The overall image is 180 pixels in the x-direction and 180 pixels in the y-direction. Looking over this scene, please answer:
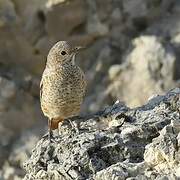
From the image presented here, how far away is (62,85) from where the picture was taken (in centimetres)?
855

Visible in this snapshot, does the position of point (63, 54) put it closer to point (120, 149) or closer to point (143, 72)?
point (120, 149)

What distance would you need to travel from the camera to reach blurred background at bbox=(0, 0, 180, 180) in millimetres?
12953

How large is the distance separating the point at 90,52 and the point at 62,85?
207 inches

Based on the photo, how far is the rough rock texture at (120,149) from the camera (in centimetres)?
609

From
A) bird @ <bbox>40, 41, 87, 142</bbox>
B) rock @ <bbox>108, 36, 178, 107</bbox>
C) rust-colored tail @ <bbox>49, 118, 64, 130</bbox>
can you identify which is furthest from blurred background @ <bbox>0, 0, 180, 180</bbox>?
bird @ <bbox>40, 41, 87, 142</bbox>

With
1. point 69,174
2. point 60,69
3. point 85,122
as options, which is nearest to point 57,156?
point 69,174

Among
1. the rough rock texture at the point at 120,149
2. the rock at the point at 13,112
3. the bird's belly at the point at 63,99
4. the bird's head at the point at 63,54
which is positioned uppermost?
the rock at the point at 13,112

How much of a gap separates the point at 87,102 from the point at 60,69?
182 inches

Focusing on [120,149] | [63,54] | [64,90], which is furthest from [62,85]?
[120,149]

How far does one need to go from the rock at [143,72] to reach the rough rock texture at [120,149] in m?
5.38

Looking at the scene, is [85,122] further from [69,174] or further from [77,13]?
[77,13]

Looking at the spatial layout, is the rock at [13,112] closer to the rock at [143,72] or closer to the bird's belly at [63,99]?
the rock at [143,72]

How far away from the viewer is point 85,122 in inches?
305

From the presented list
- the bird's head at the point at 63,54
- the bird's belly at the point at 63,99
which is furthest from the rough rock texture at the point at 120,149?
the bird's head at the point at 63,54
